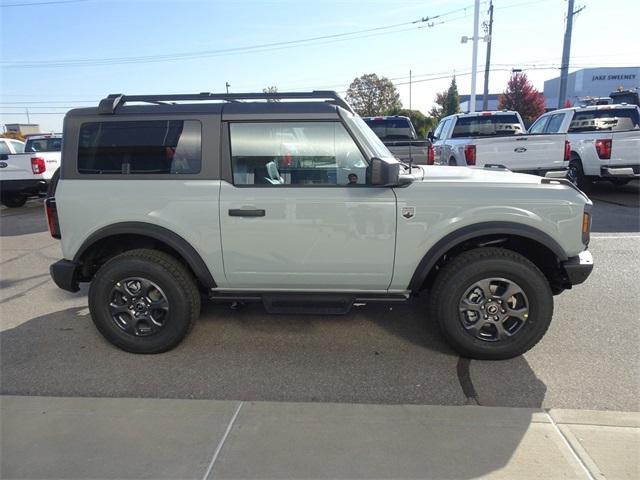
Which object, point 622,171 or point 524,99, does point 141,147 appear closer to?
point 622,171

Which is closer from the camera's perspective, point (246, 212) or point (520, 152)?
point (246, 212)

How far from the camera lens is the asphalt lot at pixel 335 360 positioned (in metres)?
3.13

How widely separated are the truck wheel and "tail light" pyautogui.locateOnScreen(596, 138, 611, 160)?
26.4 feet

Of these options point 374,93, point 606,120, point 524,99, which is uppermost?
point 374,93

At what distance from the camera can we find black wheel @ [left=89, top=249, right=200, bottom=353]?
359cm

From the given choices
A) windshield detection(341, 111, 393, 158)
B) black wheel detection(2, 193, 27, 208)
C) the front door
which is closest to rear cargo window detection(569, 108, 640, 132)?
windshield detection(341, 111, 393, 158)

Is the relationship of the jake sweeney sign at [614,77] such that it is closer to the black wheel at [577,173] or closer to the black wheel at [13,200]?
the black wheel at [577,173]

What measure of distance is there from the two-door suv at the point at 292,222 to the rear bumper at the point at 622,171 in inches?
305

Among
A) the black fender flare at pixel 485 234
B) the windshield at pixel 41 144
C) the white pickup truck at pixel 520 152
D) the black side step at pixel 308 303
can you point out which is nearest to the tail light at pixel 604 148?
the white pickup truck at pixel 520 152

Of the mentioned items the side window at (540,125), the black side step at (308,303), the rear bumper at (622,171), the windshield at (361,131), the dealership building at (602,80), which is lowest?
the black side step at (308,303)

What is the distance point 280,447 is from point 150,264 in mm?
1754

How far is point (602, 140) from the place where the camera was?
9898 millimetres

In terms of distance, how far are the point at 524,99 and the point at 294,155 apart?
4936cm

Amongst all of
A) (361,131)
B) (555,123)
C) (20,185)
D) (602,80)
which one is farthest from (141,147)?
(602,80)
